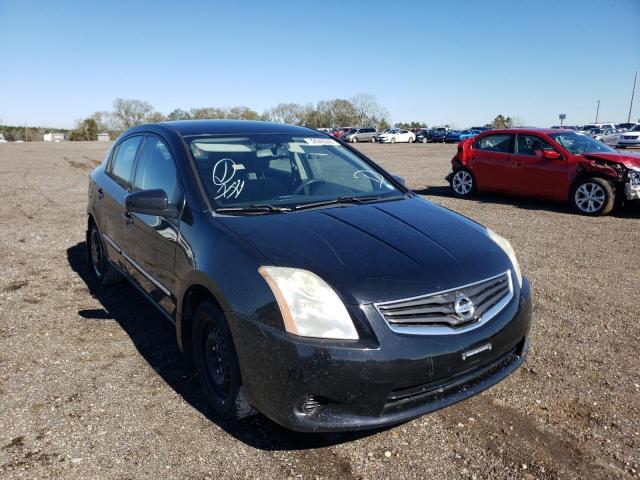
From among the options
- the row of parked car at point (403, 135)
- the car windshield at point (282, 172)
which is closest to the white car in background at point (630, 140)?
the row of parked car at point (403, 135)

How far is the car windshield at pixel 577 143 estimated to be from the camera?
952cm

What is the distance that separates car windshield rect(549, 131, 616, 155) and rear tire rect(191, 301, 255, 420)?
28.5ft

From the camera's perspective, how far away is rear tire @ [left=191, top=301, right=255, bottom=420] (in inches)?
103

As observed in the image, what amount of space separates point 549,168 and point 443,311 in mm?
8234

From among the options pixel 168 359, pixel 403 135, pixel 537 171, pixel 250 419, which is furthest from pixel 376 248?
pixel 403 135

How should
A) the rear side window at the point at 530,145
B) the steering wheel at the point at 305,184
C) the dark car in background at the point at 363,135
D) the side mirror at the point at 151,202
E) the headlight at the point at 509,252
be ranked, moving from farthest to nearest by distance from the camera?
the dark car in background at the point at 363,135
the rear side window at the point at 530,145
the steering wheel at the point at 305,184
the side mirror at the point at 151,202
the headlight at the point at 509,252

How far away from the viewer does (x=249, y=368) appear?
8.03ft

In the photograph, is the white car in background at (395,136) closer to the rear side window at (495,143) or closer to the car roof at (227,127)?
the rear side window at (495,143)

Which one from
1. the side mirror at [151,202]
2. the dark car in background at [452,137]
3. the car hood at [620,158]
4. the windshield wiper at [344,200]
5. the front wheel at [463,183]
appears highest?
the side mirror at [151,202]

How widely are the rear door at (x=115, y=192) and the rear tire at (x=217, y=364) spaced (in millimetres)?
1639

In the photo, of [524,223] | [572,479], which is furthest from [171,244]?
[524,223]

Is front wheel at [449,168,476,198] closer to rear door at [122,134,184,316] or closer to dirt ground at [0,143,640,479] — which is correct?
dirt ground at [0,143,640,479]

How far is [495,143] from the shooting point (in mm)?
10617

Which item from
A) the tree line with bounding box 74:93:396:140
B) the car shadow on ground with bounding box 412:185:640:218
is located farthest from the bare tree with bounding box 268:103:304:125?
the car shadow on ground with bounding box 412:185:640:218
